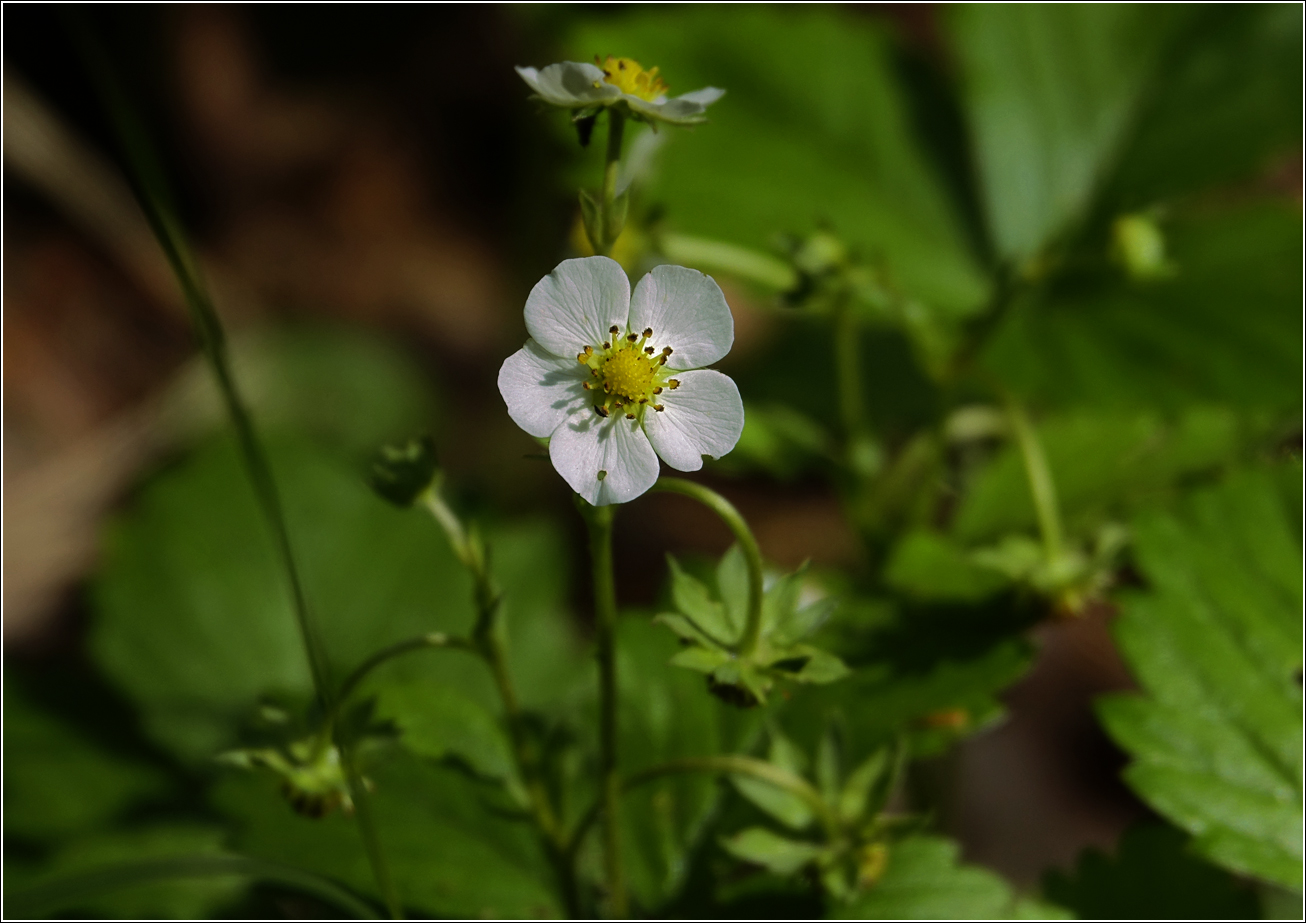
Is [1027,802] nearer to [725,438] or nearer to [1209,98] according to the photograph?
[1209,98]

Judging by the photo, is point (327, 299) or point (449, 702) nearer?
point (449, 702)

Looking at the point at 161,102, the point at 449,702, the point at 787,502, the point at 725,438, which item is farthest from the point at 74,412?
the point at 725,438

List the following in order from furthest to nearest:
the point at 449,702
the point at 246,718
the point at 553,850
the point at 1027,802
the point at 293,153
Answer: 1. the point at 293,153
2. the point at 1027,802
3. the point at 246,718
4. the point at 449,702
5. the point at 553,850

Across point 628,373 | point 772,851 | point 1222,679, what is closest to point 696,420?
point 628,373

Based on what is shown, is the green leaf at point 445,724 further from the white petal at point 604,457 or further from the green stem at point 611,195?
the green stem at point 611,195

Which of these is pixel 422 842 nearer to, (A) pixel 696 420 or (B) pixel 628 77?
(A) pixel 696 420

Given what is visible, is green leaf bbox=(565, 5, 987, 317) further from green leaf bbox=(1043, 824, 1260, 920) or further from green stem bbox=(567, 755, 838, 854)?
green stem bbox=(567, 755, 838, 854)

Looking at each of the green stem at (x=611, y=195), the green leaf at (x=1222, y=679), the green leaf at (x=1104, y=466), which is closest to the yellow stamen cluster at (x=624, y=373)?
the green stem at (x=611, y=195)

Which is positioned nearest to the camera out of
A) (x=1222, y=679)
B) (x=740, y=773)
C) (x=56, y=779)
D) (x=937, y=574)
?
(x=740, y=773)
